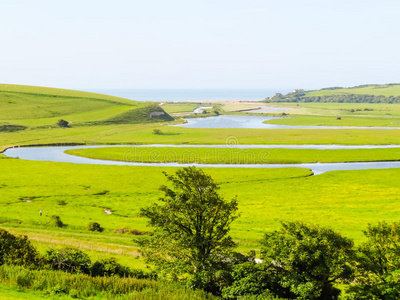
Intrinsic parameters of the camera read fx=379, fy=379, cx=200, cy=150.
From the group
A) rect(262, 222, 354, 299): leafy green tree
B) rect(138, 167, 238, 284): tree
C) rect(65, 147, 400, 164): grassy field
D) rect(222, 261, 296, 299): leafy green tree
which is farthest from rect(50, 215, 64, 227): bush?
rect(65, 147, 400, 164): grassy field

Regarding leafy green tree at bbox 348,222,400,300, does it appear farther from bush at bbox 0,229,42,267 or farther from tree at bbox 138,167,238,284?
bush at bbox 0,229,42,267

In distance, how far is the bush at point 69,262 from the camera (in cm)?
2939

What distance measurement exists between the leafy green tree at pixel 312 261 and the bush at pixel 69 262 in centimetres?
1393

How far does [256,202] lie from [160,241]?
38.3 metres

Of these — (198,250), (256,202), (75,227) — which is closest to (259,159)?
(256,202)

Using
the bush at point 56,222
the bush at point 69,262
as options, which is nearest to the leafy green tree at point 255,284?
the bush at point 69,262

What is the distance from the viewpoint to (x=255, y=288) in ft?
83.3

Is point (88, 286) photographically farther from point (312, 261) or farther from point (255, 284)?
point (312, 261)

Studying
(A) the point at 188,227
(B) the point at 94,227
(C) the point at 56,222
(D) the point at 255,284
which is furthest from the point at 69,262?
(C) the point at 56,222

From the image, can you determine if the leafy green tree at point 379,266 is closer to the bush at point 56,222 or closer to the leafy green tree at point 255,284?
the leafy green tree at point 255,284

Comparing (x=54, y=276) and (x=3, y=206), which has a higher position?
(x=54, y=276)

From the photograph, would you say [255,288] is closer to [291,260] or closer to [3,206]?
[291,260]

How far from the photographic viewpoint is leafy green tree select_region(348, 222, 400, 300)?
78.0 ft

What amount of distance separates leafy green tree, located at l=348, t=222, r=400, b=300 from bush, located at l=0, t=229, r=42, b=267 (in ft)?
75.7
